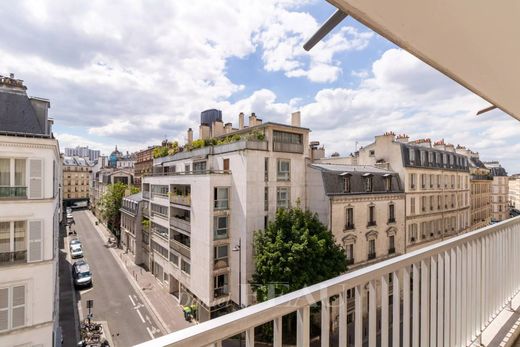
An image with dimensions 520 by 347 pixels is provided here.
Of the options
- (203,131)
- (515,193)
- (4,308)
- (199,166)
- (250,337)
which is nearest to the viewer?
(250,337)

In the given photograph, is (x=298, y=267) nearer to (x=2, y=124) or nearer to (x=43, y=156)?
(x=43, y=156)

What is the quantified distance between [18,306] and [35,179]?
2899 mm

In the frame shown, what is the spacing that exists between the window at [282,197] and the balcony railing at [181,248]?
556 cm

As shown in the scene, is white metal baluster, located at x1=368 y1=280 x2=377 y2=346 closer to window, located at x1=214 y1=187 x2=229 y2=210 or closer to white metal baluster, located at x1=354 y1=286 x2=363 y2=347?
white metal baluster, located at x1=354 y1=286 x2=363 y2=347

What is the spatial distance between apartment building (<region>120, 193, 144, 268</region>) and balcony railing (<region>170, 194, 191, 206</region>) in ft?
24.1

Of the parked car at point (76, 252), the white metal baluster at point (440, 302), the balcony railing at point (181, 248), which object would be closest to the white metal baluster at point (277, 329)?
the white metal baluster at point (440, 302)

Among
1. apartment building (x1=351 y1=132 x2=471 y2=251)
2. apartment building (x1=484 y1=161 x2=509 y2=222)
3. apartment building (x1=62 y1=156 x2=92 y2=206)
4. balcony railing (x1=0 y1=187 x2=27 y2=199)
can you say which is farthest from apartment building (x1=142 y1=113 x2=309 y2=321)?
apartment building (x1=62 y1=156 x2=92 y2=206)

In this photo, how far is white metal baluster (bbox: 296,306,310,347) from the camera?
1070 mm

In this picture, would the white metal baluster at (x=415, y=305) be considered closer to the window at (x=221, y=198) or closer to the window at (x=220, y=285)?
the window at (x=221, y=198)

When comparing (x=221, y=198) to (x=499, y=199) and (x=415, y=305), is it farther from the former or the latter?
(x=499, y=199)

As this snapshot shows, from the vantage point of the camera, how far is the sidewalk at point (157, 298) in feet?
45.6

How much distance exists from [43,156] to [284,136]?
9667 millimetres

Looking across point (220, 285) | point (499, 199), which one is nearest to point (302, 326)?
point (220, 285)

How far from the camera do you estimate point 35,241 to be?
6.74m
